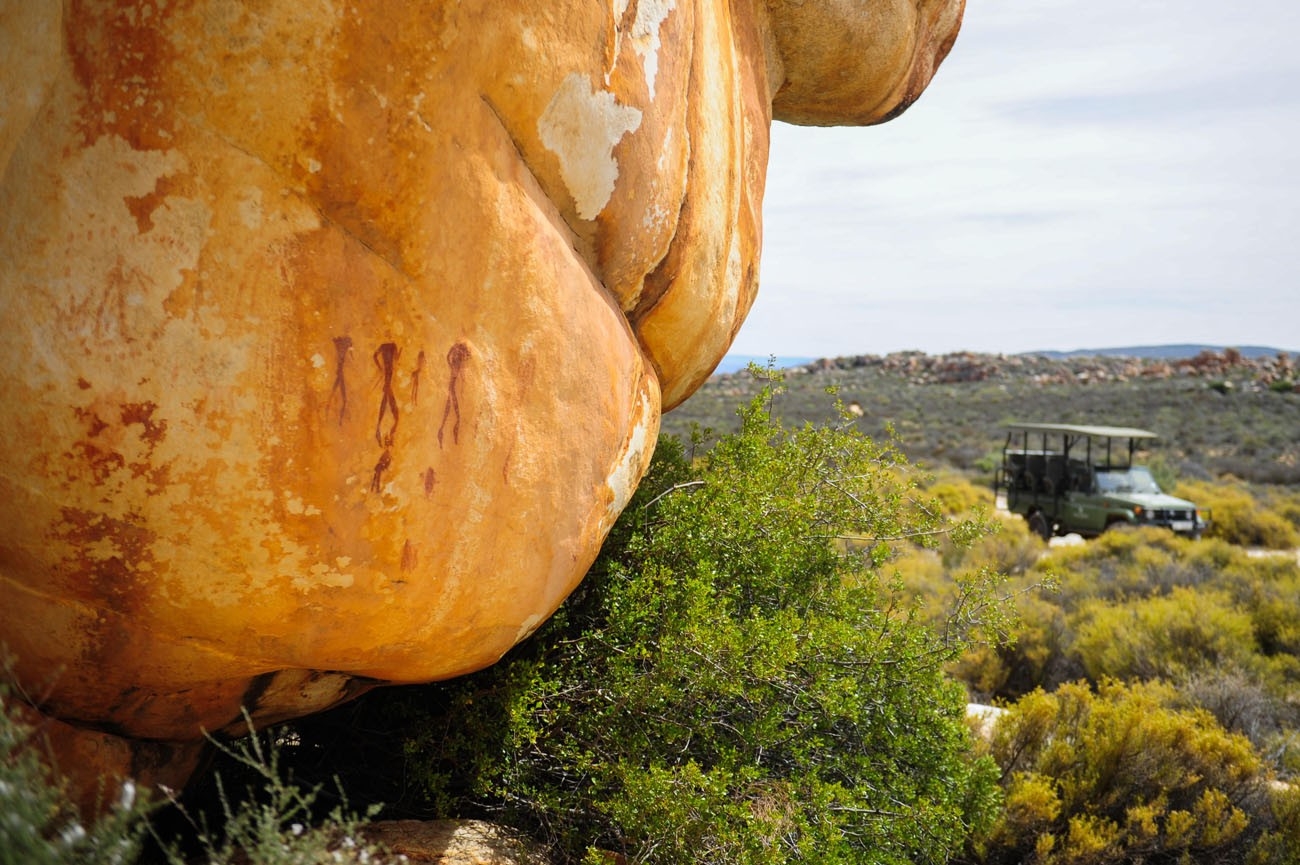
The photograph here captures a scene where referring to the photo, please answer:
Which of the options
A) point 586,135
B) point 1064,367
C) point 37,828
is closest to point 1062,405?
point 1064,367

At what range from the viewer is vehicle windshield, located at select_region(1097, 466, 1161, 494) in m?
→ 14.1

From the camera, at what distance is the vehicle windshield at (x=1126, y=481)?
14109mm

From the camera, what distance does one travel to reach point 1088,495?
14023mm

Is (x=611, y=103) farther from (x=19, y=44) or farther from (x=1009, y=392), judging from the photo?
(x=1009, y=392)

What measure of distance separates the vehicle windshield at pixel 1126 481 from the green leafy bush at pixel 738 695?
10462 mm

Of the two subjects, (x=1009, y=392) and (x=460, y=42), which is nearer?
(x=460, y=42)

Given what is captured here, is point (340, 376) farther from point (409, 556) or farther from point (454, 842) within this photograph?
point (454, 842)

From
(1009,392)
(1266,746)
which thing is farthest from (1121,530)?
(1009,392)

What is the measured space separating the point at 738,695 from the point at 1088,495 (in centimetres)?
1149

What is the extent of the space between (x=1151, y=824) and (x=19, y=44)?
209 inches

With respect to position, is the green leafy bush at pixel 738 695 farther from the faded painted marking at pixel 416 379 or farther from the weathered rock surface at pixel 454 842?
the faded painted marking at pixel 416 379

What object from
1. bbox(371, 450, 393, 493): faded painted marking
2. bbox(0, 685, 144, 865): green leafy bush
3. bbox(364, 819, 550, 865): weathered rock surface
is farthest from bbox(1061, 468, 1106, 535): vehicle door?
bbox(0, 685, 144, 865): green leafy bush

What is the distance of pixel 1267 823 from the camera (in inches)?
209

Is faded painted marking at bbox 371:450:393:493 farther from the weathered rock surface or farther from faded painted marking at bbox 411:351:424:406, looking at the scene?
the weathered rock surface
